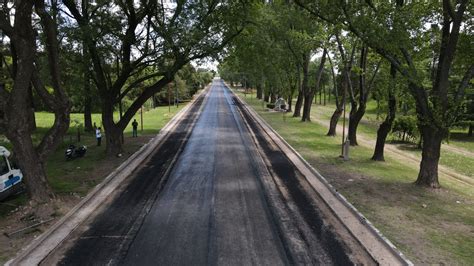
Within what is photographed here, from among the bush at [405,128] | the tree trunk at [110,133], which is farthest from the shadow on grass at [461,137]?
the tree trunk at [110,133]

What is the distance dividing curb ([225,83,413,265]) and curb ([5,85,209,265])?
289 inches

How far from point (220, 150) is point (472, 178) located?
513 inches

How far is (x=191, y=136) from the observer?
2753 cm

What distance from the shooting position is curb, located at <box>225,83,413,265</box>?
8.62 metres

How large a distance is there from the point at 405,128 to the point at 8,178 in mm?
27317

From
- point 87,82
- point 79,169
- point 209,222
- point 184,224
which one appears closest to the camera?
point 184,224

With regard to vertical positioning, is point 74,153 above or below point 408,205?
above

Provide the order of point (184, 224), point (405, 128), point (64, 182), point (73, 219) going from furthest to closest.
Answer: point (405, 128) → point (64, 182) → point (73, 219) → point (184, 224)

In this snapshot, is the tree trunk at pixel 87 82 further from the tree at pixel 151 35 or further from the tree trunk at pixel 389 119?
the tree trunk at pixel 389 119

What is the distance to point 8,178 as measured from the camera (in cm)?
1223

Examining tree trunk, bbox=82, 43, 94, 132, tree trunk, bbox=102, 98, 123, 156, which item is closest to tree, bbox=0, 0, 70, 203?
tree trunk, bbox=82, 43, 94, 132

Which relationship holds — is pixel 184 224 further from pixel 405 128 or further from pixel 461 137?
pixel 461 137

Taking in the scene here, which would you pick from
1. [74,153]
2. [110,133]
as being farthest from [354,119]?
[74,153]

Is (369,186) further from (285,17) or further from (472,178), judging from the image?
(285,17)
